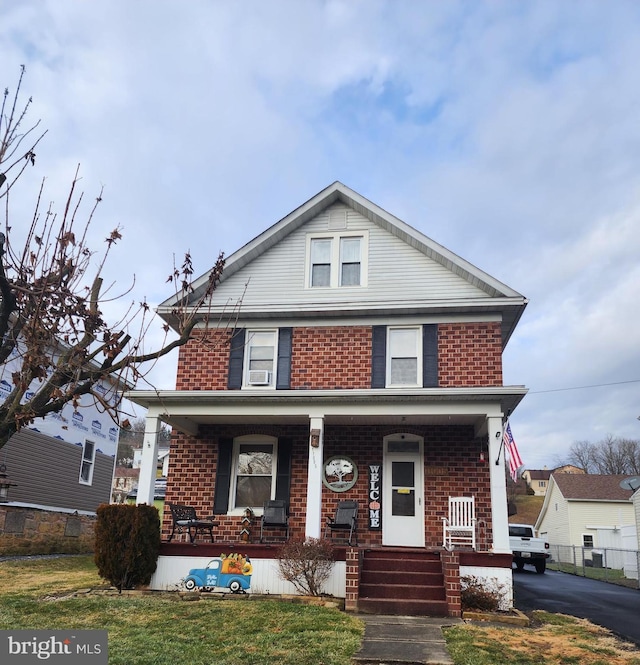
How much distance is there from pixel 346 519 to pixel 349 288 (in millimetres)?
5010

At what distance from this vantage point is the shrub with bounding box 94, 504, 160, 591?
1122 centimetres

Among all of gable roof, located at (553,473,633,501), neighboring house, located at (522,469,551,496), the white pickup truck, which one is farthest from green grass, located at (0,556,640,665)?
neighboring house, located at (522,469,551,496)

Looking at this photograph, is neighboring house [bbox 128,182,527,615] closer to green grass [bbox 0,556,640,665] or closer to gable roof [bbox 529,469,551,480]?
green grass [bbox 0,556,640,665]

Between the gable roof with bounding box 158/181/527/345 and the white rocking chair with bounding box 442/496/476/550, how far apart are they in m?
4.07

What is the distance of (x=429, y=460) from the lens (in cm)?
1365

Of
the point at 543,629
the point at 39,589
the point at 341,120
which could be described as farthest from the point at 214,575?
the point at 341,120

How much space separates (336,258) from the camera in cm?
1527

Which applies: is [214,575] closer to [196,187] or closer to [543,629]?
[543,629]

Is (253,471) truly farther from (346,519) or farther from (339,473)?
(346,519)

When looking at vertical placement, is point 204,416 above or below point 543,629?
above

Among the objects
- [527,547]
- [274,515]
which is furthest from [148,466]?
[527,547]

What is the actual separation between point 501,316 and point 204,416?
6551 mm

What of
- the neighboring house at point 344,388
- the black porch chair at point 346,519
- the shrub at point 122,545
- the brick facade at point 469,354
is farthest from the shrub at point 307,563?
the brick facade at point 469,354

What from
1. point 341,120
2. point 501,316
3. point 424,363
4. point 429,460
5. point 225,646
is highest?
point 341,120
